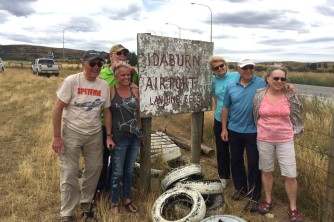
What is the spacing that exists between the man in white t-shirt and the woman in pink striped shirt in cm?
177

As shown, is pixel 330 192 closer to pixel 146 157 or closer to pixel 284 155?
pixel 284 155

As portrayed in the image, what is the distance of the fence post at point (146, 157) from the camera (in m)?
4.93

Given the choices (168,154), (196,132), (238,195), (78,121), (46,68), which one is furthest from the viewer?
(46,68)

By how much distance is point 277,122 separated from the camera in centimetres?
412

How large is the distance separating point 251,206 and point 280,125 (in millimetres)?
1134

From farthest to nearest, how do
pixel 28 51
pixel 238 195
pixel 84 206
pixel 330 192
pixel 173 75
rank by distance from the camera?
1. pixel 28 51
2. pixel 173 75
3. pixel 238 195
4. pixel 84 206
5. pixel 330 192

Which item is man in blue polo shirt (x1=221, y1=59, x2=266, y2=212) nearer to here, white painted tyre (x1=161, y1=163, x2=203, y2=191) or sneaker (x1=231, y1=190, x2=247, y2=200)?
sneaker (x1=231, y1=190, x2=247, y2=200)

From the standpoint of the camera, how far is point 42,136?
827 cm

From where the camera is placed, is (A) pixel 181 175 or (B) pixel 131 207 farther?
(A) pixel 181 175

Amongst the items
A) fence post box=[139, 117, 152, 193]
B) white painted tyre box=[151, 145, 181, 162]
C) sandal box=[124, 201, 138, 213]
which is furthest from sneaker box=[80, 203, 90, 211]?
white painted tyre box=[151, 145, 181, 162]

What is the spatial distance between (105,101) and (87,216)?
1334 mm

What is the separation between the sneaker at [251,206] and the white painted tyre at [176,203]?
77 centimetres

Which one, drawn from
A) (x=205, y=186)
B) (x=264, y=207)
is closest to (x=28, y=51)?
(x=205, y=186)

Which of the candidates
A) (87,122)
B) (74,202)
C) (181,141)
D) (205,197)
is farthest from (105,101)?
(181,141)
